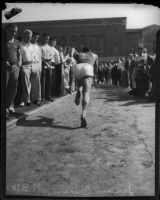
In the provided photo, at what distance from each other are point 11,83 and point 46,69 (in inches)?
14.5

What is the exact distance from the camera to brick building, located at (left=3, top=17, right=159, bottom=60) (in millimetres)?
3262

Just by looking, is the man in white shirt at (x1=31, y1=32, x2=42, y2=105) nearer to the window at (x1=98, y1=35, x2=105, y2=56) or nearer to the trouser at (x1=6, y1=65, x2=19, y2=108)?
the trouser at (x1=6, y1=65, x2=19, y2=108)

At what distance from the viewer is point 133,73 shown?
3.46 metres

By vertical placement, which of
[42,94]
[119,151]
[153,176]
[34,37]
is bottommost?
[153,176]

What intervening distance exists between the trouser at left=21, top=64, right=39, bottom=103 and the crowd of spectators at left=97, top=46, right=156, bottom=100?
2.06 ft

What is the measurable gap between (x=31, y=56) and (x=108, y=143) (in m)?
1.11

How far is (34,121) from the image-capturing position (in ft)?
10.7

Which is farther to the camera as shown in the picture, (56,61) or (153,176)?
(56,61)

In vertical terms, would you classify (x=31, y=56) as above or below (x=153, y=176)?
above

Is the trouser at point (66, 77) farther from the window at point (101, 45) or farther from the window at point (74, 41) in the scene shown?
the window at point (101, 45)

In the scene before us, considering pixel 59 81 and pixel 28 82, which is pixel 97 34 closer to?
pixel 59 81

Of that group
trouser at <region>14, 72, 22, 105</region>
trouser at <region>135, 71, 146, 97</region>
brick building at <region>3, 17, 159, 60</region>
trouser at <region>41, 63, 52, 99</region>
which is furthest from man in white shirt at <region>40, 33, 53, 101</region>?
trouser at <region>135, 71, 146, 97</region>

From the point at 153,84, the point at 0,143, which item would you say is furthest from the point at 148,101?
the point at 0,143

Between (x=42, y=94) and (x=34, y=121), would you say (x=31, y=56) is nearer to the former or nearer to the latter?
(x=42, y=94)
